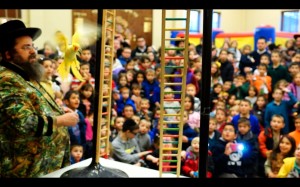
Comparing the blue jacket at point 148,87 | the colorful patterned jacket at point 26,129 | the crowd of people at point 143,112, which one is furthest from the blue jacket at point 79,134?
the blue jacket at point 148,87

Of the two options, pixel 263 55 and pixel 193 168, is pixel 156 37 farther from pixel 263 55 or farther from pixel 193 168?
pixel 193 168

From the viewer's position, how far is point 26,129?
3.18 ft

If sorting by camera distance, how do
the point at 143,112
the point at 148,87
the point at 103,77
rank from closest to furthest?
the point at 103,77 → the point at 143,112 → the point at 148,87

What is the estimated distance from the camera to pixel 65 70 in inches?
39.0

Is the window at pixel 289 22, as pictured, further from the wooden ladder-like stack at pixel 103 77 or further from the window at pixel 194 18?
the wooden ladder-like stack at pixel 103 77

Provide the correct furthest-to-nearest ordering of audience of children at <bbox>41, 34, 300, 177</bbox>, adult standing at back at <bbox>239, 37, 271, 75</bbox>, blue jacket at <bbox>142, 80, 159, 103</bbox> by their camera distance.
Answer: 1. adult standing at back at <bbox>239, 37, 271, 75</bbox>
2. blue jacket at <bbox>142, 80, 159, 103</bbox>
3. audience of children at <bbox>41, 34, 300, 177</bbox>

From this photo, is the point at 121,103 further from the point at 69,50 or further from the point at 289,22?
the point at 289,22

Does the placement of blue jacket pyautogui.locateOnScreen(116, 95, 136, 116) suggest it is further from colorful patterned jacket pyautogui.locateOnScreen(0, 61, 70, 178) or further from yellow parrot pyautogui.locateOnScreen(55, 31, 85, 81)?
yellow parrot pyautogui.locateOnScreen(55, 31, 85, 81)

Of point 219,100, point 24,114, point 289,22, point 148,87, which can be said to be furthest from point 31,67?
point 289,22

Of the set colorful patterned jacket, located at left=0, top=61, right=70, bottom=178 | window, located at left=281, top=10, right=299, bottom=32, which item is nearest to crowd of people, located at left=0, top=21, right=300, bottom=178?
colorful patterned jacket, located at left=0, top=61, right=70, bottom=178

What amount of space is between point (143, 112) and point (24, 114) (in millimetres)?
2486

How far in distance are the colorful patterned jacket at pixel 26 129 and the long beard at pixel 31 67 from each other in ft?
0.04

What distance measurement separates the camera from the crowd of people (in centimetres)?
103
